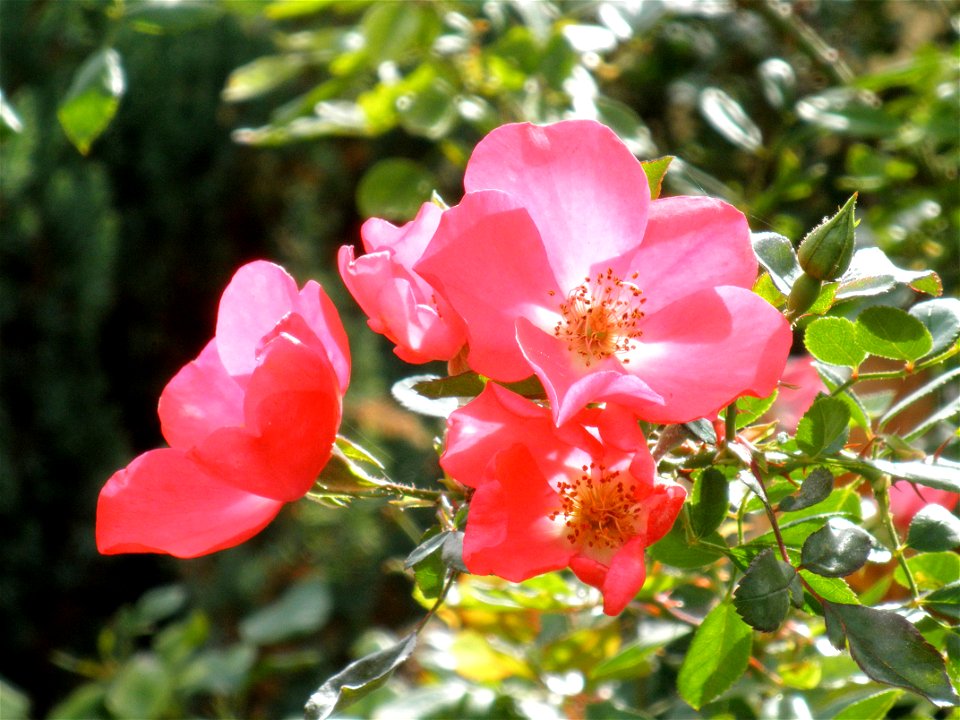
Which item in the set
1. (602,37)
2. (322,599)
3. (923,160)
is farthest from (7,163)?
(923,160)

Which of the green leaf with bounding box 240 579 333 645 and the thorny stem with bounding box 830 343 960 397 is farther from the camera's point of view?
the green leaf with bounding box 240 579 333 645

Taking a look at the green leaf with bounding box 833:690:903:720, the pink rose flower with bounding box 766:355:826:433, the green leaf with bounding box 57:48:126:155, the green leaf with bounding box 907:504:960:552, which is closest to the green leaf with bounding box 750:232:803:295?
the green leaf with bounding box 907:504:960:552

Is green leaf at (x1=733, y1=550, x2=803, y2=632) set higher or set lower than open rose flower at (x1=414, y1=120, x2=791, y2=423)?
lower

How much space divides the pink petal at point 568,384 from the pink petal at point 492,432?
12 mm

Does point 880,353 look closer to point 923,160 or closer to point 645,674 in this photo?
point 645,674

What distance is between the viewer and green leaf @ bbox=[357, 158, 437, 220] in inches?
45.6

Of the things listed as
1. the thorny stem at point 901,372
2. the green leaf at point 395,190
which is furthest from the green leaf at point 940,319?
the green leaf at point 395,190

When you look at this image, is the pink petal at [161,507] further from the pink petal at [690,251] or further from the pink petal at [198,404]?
the pink petal at [690,251]

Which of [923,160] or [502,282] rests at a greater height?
[502,282]

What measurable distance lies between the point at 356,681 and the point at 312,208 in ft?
8.03

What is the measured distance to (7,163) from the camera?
2209mm

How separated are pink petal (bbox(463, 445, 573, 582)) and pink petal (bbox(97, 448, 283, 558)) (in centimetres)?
11

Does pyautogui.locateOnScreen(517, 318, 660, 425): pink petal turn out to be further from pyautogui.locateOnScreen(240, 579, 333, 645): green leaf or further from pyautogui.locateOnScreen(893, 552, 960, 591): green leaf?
pyautogui.locateOnScreen(240, 579, 333, 645): green leaf

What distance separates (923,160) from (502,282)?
0.83 m
